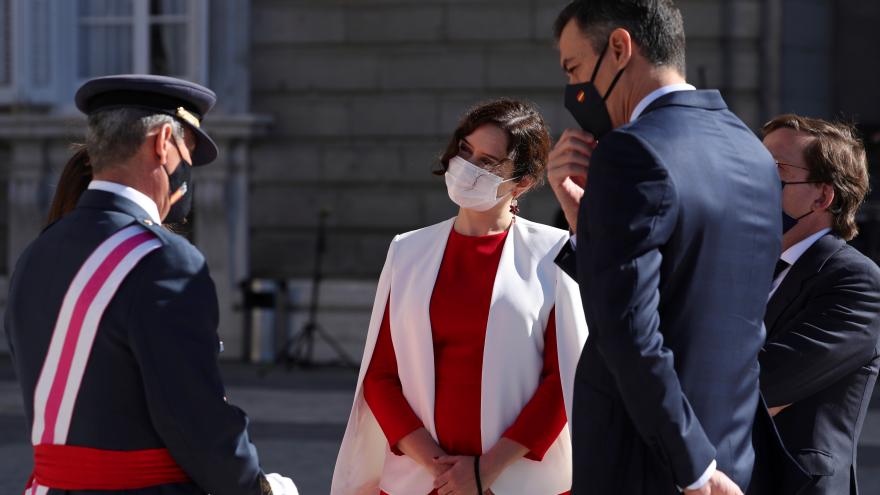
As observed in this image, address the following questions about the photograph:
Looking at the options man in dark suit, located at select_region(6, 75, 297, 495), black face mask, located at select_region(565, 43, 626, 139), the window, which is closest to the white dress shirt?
black face mask, located at select_region(565, 43, 626, 139)

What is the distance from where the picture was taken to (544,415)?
11.2 feet

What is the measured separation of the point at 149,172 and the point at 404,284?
1075 mm

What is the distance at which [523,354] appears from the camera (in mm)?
3459

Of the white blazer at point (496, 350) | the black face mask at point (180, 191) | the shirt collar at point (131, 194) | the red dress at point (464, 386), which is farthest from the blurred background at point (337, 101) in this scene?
the shirt collar at point (131, 194)

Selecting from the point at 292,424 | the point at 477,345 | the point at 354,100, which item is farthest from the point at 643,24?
the point at 354,100

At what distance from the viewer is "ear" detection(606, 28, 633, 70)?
269cm

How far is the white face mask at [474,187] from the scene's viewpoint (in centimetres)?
360

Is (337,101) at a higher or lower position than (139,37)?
lower

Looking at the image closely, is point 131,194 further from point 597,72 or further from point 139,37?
point 139,37

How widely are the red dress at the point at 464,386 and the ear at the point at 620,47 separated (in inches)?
38.1

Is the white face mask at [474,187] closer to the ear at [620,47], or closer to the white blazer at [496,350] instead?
the white blazer at [496,350]

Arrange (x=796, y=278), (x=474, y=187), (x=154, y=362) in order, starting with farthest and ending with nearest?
(x=474, y=187) → (x=796, y=278) → (x=154, y=362)

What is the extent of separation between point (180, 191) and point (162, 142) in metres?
0.14

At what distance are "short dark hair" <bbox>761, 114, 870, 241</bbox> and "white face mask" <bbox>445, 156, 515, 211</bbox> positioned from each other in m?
0.76
